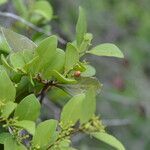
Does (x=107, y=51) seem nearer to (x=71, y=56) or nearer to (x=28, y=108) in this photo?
(x=71, y=56)

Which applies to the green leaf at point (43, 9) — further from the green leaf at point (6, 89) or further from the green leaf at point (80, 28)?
the green leaf at point (6, 89)

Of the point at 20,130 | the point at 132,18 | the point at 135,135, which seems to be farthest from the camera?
the point at 132,18

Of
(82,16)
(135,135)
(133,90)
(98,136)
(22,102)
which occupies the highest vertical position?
(82,16)

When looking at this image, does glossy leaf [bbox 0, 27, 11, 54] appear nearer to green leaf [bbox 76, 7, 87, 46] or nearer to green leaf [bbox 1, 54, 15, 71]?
green leaf [bbox 1, 54, 15, 71]

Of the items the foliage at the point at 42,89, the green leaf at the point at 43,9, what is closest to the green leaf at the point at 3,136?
the foliage at the point at 42,89

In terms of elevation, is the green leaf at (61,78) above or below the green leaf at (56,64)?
below

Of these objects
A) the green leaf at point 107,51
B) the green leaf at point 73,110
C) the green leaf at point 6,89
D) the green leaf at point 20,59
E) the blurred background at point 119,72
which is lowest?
the blurred background at point 119,72

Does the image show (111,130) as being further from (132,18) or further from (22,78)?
(22,78)

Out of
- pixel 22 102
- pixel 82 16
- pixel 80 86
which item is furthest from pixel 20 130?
pixel 82 16
